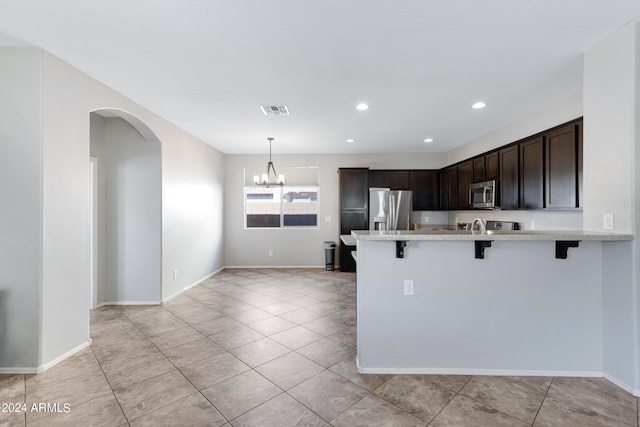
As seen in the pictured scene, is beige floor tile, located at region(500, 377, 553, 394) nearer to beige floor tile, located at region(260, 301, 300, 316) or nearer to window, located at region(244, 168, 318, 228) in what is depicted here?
beige floor tile, located at region(260, 301, 300, 316)

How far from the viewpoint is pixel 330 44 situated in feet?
7.54

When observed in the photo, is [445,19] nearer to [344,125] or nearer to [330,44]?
[330,44]

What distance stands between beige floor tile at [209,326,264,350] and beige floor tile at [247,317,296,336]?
81 mm

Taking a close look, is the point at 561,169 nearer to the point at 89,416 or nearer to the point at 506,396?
the point at 506,396

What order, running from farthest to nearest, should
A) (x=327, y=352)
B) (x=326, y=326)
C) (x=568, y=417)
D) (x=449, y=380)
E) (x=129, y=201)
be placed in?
(x=129, y=201), (x=326, y=326), (x=327, y=352), (x=449, y=380), (x=568, y=417)

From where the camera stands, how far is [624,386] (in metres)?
2.11

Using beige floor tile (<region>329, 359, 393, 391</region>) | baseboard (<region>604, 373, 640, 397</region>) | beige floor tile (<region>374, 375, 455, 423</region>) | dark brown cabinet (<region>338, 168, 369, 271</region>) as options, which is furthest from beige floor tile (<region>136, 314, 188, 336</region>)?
baseboard (<region>604, 373, 640, 397</region>)

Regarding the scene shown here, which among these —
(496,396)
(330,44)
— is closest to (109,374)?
(496,396)

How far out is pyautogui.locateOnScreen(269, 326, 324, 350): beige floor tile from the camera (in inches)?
115

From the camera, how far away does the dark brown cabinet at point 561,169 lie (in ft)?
9.55

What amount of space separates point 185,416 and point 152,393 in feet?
1.47

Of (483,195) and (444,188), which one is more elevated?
(444,188)

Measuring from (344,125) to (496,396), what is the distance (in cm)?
371

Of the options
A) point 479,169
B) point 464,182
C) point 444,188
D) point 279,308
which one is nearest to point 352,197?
point 444,188
